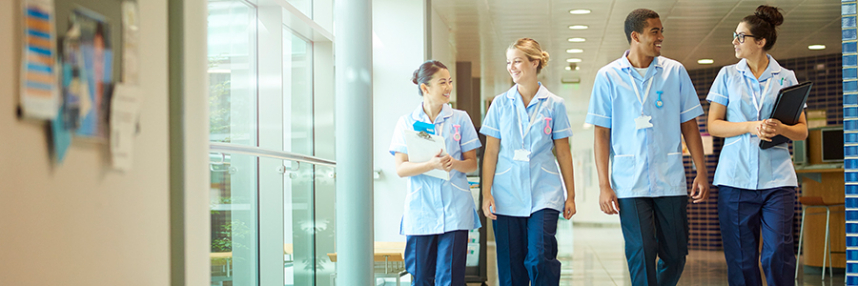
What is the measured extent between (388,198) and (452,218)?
2.14m

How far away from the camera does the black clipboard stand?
10.1ft

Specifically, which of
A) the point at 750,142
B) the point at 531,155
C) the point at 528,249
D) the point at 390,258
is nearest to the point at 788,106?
the point at 750,142

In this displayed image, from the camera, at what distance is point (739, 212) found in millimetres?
3191

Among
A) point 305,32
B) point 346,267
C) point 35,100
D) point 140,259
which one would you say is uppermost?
point 305,32

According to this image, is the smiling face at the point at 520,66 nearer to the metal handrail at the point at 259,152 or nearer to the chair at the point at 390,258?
the metal handrail at the point at 259,152

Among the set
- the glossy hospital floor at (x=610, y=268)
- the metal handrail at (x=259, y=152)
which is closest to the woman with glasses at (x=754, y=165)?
the metal handrail at (x=259, y=152)

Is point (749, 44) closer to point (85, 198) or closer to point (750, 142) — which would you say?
point (750, 142)

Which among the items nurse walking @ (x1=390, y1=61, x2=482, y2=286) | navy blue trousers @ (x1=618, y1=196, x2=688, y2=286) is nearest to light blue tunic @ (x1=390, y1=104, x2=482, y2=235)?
nurse walking @ (x1=390, y1=61, x2=482, y2=286)

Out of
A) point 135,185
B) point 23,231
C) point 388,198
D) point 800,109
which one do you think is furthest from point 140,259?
point 388,198

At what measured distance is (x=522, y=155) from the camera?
3.38 m

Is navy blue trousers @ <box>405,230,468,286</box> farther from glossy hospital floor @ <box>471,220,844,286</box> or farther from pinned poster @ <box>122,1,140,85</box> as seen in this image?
glossy hospital floor @ <box>471,220,844,286</box>

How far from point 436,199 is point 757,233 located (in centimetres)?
148

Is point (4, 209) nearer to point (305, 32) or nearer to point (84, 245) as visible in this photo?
point (84, 245)

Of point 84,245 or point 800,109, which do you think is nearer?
point 84,245
